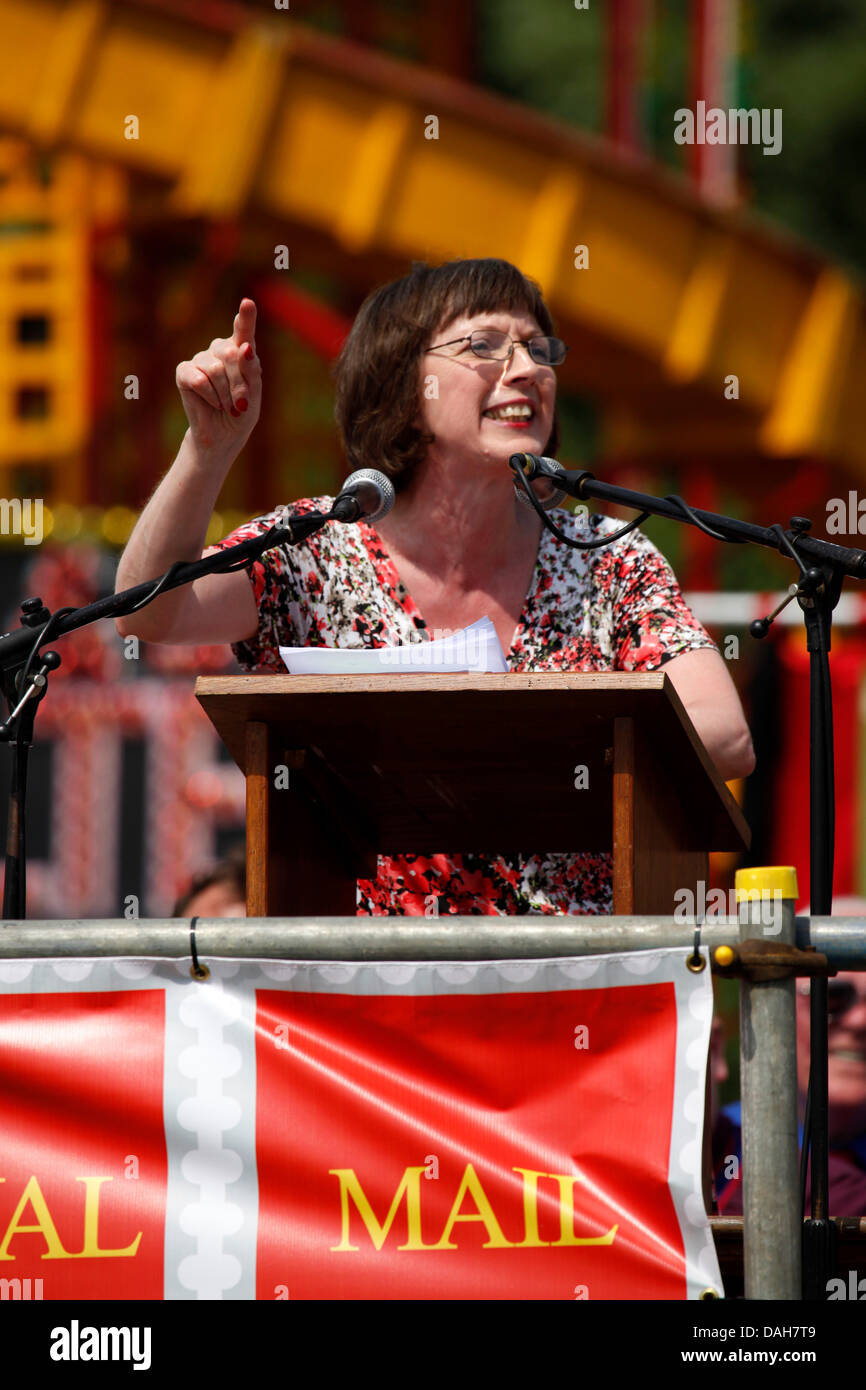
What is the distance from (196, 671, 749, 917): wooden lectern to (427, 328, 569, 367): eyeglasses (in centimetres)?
79

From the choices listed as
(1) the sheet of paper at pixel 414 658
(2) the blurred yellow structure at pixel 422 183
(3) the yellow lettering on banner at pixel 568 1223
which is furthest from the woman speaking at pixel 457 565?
(2) the blurred yellow structure at pixel 422 183

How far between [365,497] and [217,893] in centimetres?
185

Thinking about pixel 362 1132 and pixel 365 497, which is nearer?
pixel 362 1132

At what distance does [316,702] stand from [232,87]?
7.67 m

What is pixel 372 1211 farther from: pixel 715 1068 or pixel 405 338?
pixel 405 338

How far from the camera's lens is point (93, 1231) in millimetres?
2090

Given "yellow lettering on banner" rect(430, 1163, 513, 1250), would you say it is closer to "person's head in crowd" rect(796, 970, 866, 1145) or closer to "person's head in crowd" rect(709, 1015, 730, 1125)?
"person's head in crowd" rect(709, 1015, 730, 1125)

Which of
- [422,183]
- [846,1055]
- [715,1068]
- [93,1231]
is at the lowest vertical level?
Result: [93,1231]

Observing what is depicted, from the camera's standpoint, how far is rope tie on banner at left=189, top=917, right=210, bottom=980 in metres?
2.10

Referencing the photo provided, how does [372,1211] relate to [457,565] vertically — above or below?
below

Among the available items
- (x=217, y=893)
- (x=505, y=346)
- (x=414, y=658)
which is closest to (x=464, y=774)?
(x=414, y=658)

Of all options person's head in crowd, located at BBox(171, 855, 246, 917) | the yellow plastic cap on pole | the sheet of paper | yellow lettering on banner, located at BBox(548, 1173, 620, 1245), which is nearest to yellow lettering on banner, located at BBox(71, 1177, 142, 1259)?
yellow lettering on banner, located at BBox(548, 1173, 620, 1245)

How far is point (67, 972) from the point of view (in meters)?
2.13
